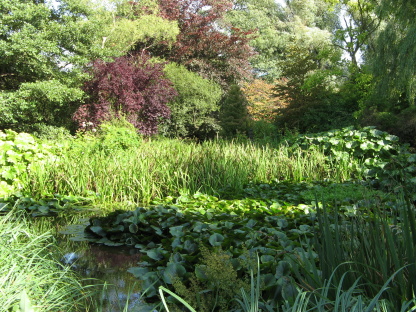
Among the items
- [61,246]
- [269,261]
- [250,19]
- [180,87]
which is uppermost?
[250,19]

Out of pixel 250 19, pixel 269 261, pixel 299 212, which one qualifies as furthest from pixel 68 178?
pixel 250 19

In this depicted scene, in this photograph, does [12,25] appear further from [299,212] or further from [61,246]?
[299,212]

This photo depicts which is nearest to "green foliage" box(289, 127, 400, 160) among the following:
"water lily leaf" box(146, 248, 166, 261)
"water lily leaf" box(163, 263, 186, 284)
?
"water lily leaf" box(146, 248, 166, 261)

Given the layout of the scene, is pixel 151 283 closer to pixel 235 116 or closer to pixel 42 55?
pixel 42 55

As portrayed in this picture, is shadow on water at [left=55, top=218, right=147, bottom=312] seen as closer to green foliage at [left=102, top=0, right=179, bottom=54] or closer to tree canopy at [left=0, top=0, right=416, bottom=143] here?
tree canopy at [left=0, top=0, right=416, bottom=143]

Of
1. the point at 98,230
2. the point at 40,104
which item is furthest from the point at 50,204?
the point at 40,104

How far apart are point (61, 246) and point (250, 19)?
899 inches

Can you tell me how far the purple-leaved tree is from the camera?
11.9 meters

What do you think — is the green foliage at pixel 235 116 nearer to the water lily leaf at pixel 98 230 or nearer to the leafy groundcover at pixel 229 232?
the leafy groundcover at pixel 229 232

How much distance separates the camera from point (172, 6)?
16422mm

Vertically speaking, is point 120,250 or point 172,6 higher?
point 172,6

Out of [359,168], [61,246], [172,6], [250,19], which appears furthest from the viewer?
[250,19]

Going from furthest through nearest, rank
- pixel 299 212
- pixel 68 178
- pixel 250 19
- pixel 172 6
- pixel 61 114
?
1. pixel 250 19
2. pixel 172 6
3. pixel 61 114
4. pixel 68 178
5. pixel 299 212

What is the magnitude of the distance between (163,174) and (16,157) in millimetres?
2160
